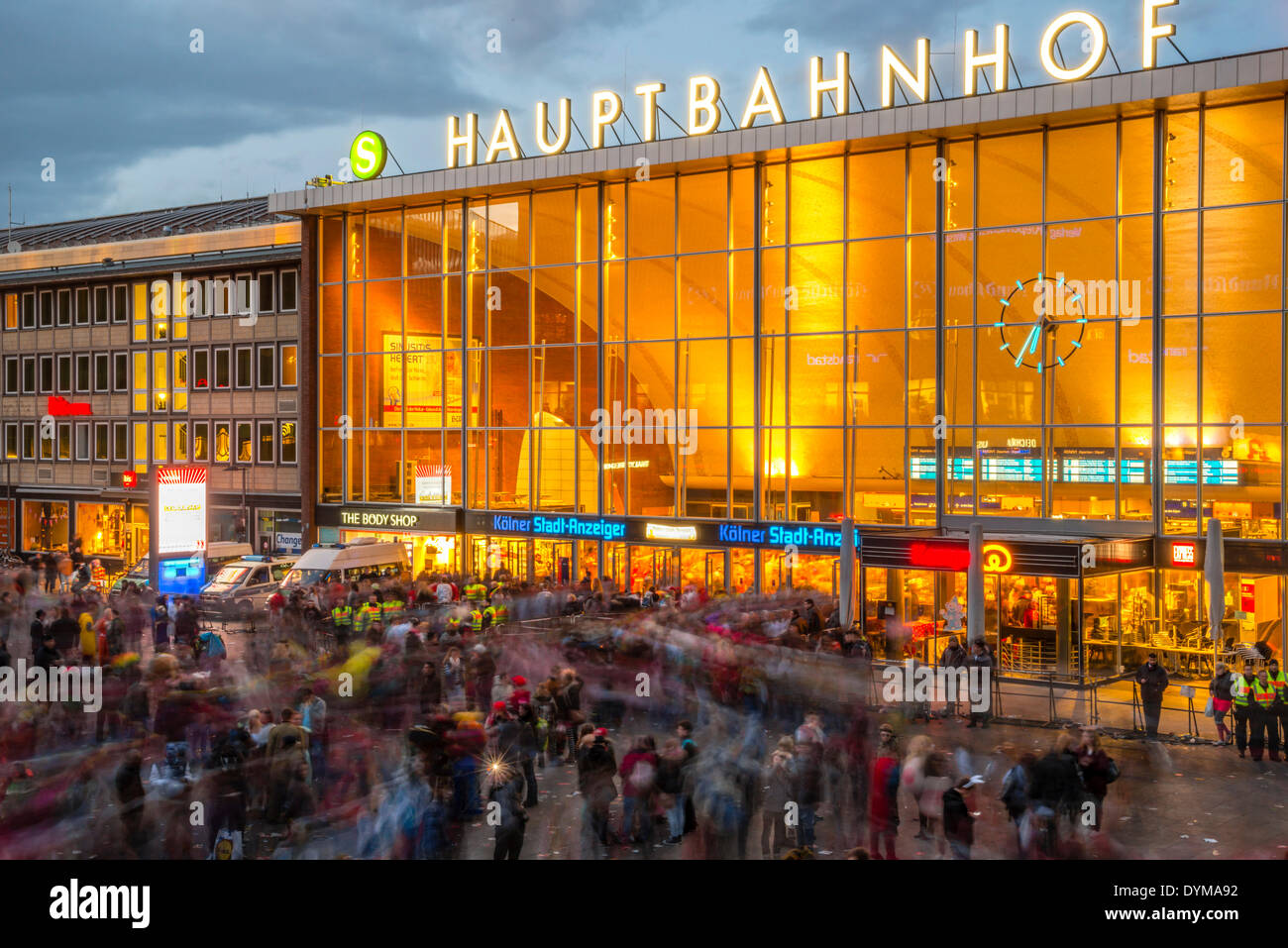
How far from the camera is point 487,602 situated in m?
28.8

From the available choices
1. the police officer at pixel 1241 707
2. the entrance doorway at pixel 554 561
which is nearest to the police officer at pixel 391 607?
the entrance doorway at pixel 554 561

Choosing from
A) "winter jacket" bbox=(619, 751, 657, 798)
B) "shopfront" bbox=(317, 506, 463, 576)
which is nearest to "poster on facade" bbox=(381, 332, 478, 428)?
"shopfront" bbox=(317, 506, 463, 576)

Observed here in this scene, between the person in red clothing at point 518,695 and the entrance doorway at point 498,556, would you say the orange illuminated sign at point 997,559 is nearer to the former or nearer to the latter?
the person in red clothing at point 518,695

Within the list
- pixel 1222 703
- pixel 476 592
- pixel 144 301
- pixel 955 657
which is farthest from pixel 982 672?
pixel 144 301

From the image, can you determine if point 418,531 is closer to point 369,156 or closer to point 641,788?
point 369,156

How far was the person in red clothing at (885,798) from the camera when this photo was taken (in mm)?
13773

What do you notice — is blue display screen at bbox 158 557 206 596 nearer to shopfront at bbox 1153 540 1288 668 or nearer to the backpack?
the backpack

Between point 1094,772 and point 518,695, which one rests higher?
point 518,695

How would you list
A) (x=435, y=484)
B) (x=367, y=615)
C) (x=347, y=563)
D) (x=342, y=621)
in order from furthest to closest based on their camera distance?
1. (x=435, y=484)
2. (x=347, y=563)
3. (x=367, y=615)
4. (x=342, y=621)

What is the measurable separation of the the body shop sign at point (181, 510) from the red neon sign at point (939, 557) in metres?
18.4

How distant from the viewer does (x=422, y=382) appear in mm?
41938

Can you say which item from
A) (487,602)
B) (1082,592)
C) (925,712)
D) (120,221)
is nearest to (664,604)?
(487,602)

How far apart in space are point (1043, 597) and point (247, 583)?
72.9ft

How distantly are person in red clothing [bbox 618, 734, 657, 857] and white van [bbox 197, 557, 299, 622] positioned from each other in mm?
21461
